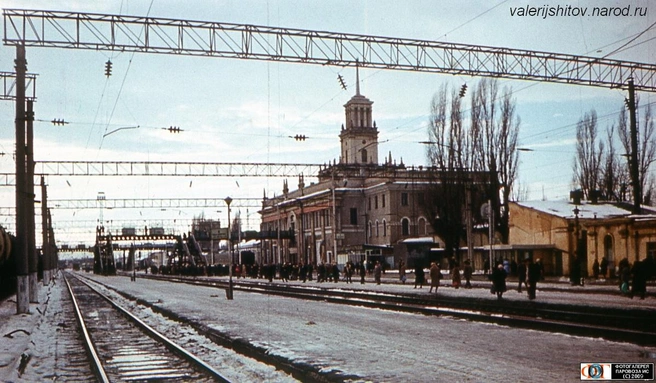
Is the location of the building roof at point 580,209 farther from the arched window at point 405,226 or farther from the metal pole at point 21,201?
the metal pole at point 21,201

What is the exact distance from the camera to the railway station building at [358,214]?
74688 millimetres

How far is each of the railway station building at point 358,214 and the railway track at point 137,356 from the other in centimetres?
4418

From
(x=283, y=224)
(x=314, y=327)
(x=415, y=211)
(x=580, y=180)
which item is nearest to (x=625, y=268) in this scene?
(x=314, y=327)

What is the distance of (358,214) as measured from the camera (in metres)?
91.2

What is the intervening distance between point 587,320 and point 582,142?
36493mm

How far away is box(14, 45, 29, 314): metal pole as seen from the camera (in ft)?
88.2

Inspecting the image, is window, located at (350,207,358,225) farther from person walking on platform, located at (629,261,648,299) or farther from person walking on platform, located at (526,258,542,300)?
person walking on platform, located at (629,261,648,299)

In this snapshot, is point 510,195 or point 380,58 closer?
point 380,58

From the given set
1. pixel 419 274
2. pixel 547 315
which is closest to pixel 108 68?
pixel 547 315

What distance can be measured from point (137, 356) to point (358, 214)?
75625mm

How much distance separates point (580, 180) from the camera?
56094 mm

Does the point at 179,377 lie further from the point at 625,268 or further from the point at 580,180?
the point at 580,180

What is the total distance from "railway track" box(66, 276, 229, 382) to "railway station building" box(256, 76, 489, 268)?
44184mm

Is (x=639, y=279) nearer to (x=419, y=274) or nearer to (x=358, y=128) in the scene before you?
(x=419, y=274)
